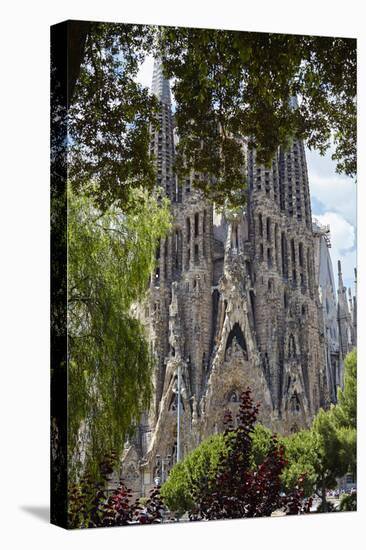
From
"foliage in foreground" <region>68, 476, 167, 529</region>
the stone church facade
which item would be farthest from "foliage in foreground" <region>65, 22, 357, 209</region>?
"foliage in foreground" <region>68, 476, 167, 529</region>

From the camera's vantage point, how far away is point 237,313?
43.0 ft

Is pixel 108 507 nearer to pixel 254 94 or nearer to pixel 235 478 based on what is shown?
pixel 235 478

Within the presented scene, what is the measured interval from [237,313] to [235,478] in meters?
1.66

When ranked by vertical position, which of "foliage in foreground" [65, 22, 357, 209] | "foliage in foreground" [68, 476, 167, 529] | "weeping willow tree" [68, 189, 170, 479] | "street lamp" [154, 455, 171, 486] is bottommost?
"foliage in foreground" [68, 476, 167, 529]

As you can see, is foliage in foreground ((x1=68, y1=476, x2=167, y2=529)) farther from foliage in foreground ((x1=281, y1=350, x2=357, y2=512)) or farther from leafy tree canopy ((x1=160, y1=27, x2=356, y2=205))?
leafy tree canopy ((x1=160, y1=27, x2=356, y2=205))

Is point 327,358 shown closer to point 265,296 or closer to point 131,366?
point 265,296

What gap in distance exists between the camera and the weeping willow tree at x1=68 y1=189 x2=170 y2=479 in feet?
39.0

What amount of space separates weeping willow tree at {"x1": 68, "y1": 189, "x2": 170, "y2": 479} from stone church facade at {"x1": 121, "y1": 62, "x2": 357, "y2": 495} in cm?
16

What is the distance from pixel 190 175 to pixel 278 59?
5.22 ft

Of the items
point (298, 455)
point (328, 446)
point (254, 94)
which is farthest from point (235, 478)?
point (254, 94)

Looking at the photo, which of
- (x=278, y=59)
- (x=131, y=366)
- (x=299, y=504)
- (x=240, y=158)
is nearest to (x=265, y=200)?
(x=240, y=158)

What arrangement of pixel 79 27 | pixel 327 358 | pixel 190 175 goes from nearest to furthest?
pixel 79 27, pixel 190 175, pixel 327 358

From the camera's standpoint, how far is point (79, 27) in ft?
38.8

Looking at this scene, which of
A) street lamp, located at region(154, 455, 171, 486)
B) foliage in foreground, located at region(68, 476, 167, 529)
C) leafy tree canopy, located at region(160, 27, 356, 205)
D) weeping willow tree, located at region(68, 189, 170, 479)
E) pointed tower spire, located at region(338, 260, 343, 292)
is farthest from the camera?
pointed tower spire, located at region(338, 260, 343, 292)
